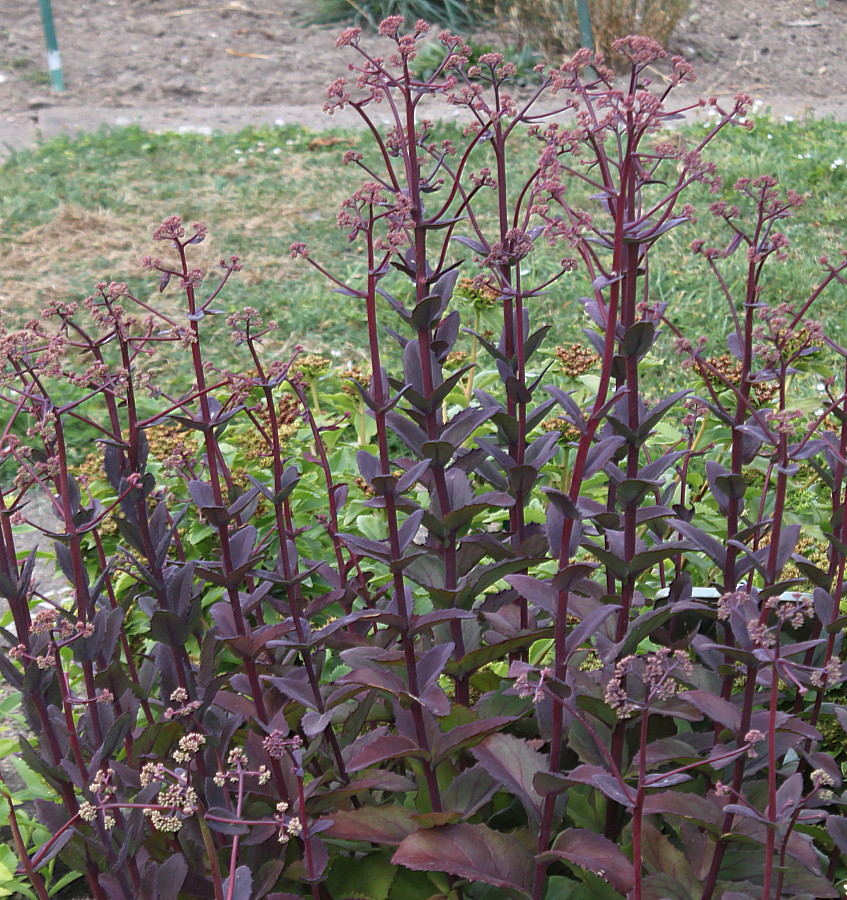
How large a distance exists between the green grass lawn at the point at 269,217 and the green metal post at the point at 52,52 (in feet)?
4.72

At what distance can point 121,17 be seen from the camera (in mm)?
10406

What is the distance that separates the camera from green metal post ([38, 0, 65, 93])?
8.02 meters

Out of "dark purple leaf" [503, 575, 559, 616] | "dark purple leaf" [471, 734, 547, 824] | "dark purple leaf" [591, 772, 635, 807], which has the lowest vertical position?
"dark purple leaf" [471, 734, 547, 824]

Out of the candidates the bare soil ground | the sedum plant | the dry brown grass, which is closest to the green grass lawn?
the bare soil ground

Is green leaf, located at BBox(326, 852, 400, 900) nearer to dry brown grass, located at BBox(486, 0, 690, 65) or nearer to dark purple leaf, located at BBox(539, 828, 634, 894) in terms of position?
dark purple leaf, located at BBox(539, 828, 634, 894)

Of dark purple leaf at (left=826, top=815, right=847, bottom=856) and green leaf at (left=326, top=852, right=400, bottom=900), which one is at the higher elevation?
dark purple leaf at (left=826, top=815, right=847, bottom=856)

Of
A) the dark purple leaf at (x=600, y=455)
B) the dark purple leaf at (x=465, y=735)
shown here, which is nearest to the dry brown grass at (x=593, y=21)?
the dark purple leaf at (x=600, y=455)

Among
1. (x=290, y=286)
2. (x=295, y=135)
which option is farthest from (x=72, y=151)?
(x=290, y=286)

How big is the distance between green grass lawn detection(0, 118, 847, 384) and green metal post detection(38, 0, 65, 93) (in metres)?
1.44

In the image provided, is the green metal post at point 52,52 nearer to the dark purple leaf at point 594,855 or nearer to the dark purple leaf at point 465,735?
the dark purple leaf at point 465,735

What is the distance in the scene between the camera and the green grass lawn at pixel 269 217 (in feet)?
15.7

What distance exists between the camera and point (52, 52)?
8.39m

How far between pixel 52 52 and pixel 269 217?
3.82 meters

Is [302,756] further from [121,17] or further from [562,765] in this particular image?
[121,17]
